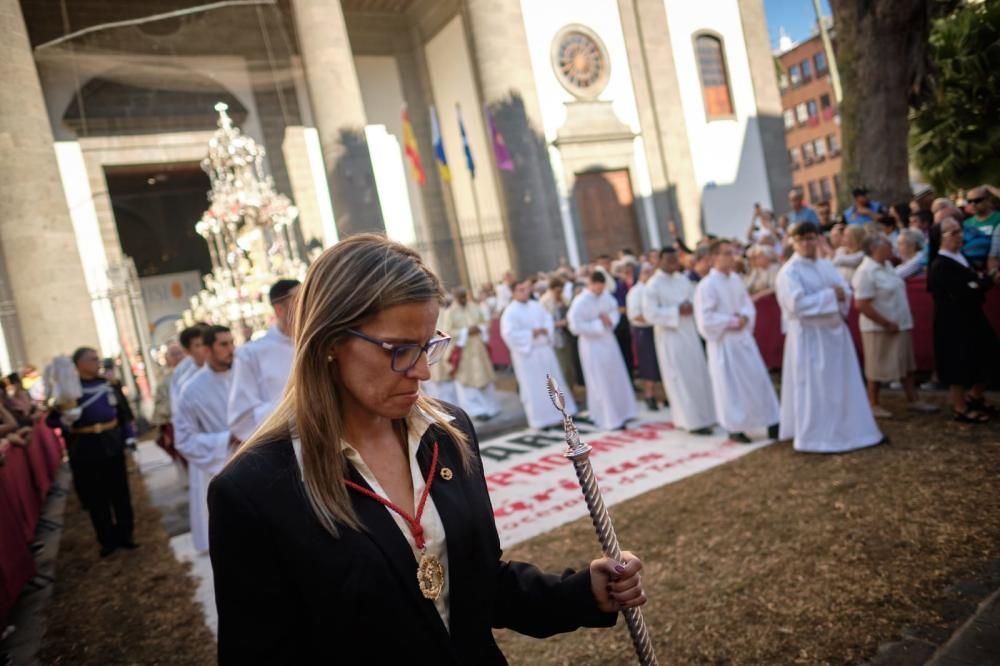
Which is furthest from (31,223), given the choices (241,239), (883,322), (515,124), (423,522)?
(423,522)

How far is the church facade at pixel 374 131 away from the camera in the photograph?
1309 centimetres

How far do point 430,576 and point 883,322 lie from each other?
618 cm

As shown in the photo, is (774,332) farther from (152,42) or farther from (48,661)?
(152,42)

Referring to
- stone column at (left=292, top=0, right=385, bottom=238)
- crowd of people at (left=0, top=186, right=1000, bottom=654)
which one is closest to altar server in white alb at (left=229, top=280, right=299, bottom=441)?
crowd of people at (left=0, top=186, right=1000, bottom=654)

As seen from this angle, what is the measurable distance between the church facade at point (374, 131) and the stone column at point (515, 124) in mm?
58

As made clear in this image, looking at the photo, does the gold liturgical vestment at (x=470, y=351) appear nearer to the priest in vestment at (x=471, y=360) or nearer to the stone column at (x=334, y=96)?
the priest in vestment at (x=471, y=360)

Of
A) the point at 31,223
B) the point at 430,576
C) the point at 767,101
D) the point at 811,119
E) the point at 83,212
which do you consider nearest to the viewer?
the point at 430,576

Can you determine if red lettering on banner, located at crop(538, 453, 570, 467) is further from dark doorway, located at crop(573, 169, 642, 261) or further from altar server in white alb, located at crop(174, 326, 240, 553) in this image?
dark doorway, located at crop(573, 169, 642, 261)

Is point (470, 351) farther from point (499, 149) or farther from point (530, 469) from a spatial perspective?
point (499, 149)

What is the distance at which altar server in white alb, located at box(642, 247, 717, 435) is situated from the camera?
7777 mm

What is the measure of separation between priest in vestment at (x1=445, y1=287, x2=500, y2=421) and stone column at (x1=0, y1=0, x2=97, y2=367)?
7.48 meters

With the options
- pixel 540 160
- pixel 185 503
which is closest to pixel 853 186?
pixel 540 160

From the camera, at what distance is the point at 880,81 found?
1079cm

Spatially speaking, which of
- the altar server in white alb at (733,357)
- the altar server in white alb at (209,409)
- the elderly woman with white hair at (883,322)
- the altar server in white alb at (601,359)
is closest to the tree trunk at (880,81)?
the elderly woman with white hair at (883,322)
